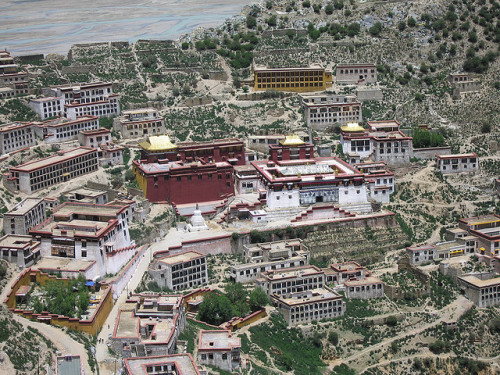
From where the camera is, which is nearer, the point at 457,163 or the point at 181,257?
the point at 181,257

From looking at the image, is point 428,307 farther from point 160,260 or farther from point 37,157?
point 37,157

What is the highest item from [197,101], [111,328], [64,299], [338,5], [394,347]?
[338,5]

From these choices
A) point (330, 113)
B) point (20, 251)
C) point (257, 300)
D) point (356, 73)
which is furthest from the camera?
point (356, 73)

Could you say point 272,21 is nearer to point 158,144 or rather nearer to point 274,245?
point 158,144

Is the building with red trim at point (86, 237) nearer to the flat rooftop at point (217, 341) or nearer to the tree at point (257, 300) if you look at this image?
the tree at point (257, 300)

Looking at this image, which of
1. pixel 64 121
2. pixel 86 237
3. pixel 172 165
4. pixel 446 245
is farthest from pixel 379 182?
pixel 64 121
